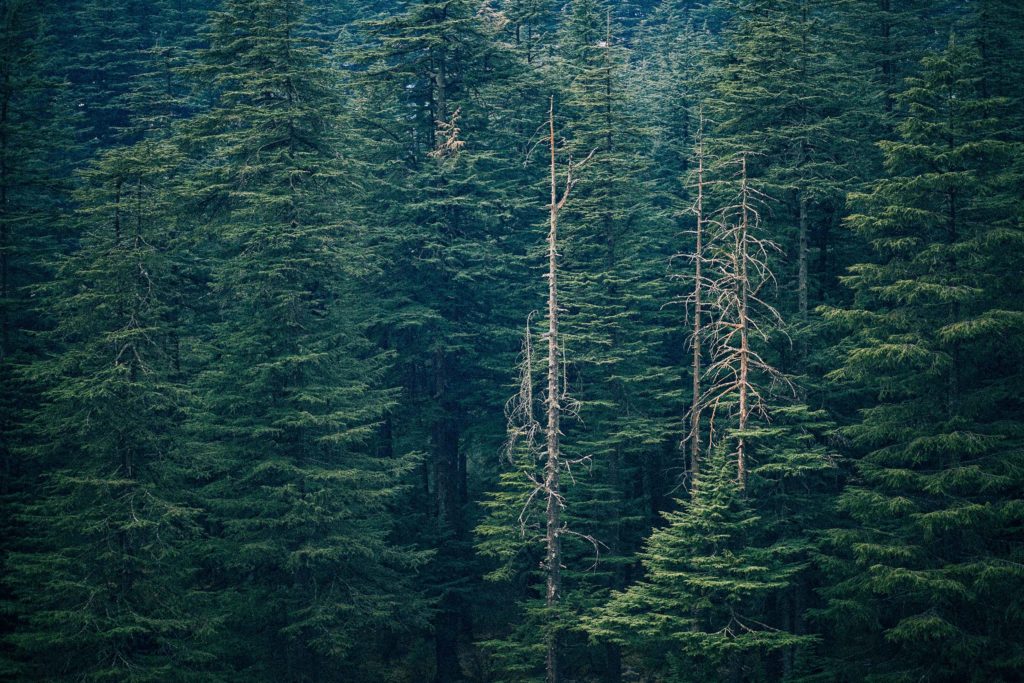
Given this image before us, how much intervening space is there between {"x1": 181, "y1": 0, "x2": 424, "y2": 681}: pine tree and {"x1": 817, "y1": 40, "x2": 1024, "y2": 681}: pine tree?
42.5 feet

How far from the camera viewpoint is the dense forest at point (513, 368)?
17766 millimetres

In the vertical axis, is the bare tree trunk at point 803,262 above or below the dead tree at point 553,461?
above

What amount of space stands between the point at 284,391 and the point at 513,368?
24.0 ft

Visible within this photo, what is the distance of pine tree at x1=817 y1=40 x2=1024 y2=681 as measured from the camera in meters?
16.5

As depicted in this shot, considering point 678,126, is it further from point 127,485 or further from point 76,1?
point 76,1

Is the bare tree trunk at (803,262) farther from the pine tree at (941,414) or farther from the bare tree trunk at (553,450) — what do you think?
the bare tree trunk at (553,450)

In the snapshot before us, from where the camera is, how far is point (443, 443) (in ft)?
89.7

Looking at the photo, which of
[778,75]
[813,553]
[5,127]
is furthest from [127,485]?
[778,75]

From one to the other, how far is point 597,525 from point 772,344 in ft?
27.5

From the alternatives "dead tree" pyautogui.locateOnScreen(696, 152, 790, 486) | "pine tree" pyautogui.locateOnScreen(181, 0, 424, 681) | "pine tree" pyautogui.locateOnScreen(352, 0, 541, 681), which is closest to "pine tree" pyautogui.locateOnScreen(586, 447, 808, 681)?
"dead tree" pyautogui.locateOnScreen(696, 152, 790, 486)

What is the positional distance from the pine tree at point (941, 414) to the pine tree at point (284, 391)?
1295cm

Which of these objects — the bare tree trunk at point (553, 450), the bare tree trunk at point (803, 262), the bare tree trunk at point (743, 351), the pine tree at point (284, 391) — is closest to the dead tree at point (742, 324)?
the bare tree trunk at point (743, 351)

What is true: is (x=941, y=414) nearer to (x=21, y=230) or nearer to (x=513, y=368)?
(x=513, y=368)

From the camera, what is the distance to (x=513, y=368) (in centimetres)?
2436
